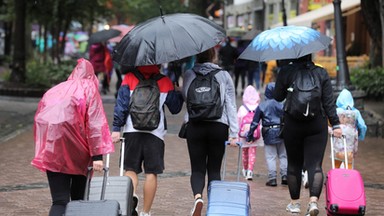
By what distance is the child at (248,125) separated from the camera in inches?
430

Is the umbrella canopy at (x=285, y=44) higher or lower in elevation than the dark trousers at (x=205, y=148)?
higher

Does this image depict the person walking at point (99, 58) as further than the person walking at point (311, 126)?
Yes

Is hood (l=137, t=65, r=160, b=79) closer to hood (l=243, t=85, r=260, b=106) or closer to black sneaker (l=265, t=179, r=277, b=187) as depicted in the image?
black sneaker (l=265, t=179, r=277, b=187)

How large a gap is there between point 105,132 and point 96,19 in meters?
32.8

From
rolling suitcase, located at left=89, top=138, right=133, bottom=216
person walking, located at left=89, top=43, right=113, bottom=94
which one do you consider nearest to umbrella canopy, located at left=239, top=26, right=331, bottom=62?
rolling suitcase, located at left=89, top=138, right=133, bottom=216

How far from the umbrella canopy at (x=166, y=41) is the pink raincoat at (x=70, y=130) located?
1268 mm

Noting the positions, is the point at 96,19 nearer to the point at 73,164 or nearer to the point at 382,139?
the point at 382,139

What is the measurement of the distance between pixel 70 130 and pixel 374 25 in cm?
1762

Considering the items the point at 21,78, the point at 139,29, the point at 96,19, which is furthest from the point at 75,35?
the point at 139,29

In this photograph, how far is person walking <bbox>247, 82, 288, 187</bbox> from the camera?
10.4 metres

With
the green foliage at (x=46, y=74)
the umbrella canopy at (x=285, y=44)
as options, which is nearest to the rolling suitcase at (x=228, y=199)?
the umbrella canopy at (x=285, y=44)

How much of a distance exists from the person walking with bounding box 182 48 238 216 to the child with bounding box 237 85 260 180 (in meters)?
3.12

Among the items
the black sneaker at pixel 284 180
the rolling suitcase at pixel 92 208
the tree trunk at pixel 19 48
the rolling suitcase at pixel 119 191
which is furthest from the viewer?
the tree trunk at pixel 19 48

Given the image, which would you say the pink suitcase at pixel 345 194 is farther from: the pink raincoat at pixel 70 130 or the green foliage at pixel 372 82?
the green foliage at pixel 372 82
